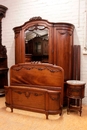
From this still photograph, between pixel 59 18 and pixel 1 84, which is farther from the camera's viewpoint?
pixel 1 84

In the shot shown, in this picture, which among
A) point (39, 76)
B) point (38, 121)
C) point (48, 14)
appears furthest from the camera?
point (48, 14)

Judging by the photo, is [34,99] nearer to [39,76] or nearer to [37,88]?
[37,88]

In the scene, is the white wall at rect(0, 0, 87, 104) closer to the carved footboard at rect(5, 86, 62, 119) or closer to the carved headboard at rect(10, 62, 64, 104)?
the carved headboard at rect(10, 62, 64, 104)

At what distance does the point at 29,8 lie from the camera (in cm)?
403

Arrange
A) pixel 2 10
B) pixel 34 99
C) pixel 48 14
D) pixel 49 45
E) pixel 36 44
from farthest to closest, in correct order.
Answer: pixel 2 10 < pixel 48 14 < pixel 36 44 < pixel 49 45 < pixel 34 99

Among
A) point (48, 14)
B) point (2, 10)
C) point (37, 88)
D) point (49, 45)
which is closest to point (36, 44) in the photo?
point (49, 45)

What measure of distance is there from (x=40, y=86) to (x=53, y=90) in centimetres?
29

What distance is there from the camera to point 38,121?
2.68m

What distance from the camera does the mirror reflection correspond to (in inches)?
132

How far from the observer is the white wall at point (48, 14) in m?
3.50

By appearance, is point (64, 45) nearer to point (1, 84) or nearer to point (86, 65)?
point (86, 65)

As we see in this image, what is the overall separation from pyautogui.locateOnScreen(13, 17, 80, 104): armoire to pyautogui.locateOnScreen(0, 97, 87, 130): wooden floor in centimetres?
83

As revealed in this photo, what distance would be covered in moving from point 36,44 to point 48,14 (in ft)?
3.05

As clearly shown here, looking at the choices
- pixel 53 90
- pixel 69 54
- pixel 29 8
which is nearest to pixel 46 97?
pixel 53 90
